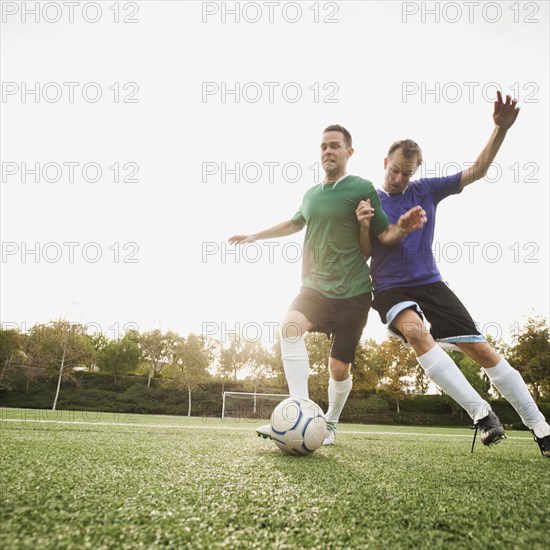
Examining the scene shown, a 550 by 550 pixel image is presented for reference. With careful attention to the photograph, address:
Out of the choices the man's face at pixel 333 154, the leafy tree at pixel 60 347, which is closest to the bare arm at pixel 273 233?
the man's face at pixel 333 154

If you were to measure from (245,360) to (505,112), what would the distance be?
41.4 m

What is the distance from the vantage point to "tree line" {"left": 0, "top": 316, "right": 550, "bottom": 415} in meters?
31.9

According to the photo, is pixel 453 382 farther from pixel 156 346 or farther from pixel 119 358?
pixel 156 346

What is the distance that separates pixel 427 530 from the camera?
1294mm

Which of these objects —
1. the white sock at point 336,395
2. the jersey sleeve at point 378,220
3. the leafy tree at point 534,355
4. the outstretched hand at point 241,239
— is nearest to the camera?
the jersey sleeve at point 378,220

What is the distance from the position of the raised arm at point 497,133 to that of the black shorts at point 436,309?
1.15 m

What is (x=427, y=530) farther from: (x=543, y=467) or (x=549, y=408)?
(x=549, y=408)

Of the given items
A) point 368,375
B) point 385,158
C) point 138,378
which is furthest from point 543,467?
point 138,378

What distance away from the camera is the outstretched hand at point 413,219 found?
3393 millimetres

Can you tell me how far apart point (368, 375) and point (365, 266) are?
3150cm

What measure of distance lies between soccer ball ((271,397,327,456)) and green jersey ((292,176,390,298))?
127cm

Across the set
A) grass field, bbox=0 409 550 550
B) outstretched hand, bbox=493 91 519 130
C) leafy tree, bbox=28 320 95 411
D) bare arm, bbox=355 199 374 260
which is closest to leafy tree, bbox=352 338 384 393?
leafy tree, bbox=28 320 95 411

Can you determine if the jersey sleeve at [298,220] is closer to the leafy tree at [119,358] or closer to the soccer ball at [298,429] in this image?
the soccer ball at [298,429]

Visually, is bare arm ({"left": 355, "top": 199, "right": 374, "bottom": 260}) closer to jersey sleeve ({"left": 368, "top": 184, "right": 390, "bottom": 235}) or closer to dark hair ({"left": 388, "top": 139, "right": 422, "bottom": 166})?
jersey sleeve ({"left": 368, "top": 184, "right": 390, "bottom": 235})
